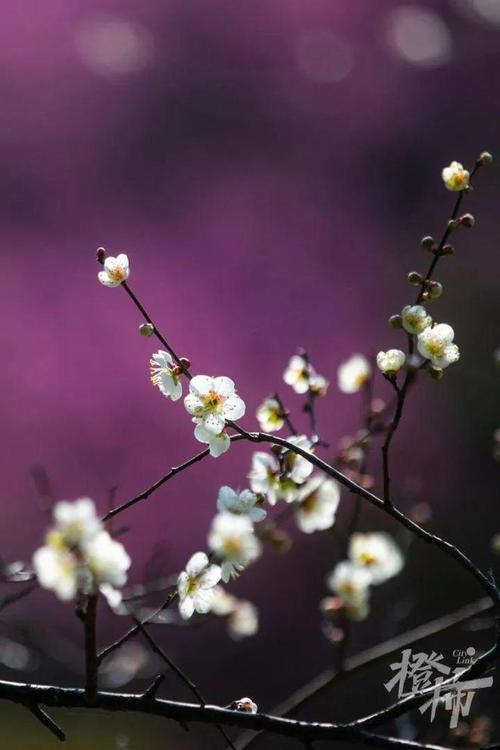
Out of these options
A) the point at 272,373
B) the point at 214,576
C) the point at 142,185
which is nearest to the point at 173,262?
the point at 142,185

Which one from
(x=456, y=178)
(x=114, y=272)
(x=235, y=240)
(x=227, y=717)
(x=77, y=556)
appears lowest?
(x=227, y=717)

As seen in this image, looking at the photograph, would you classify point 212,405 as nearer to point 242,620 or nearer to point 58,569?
point 58,569

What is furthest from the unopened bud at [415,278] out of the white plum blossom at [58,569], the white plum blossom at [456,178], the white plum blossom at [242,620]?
the white plum blossom at [242,620]

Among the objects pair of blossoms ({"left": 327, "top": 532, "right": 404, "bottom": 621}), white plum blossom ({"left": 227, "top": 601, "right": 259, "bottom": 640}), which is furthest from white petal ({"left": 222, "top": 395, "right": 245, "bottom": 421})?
white plum blossom ({"left": 227, "top": 601, "right": 259, "bottom": 640})

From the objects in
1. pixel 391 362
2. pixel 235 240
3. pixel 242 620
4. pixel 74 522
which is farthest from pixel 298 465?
pixel 235 240

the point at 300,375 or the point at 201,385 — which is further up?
the point at 300,375

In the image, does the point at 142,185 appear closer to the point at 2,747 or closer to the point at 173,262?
the point at 173,262

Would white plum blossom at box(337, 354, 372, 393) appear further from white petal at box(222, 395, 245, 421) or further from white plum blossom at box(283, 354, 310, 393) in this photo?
white petal at box(222, 395, 245, 421)
